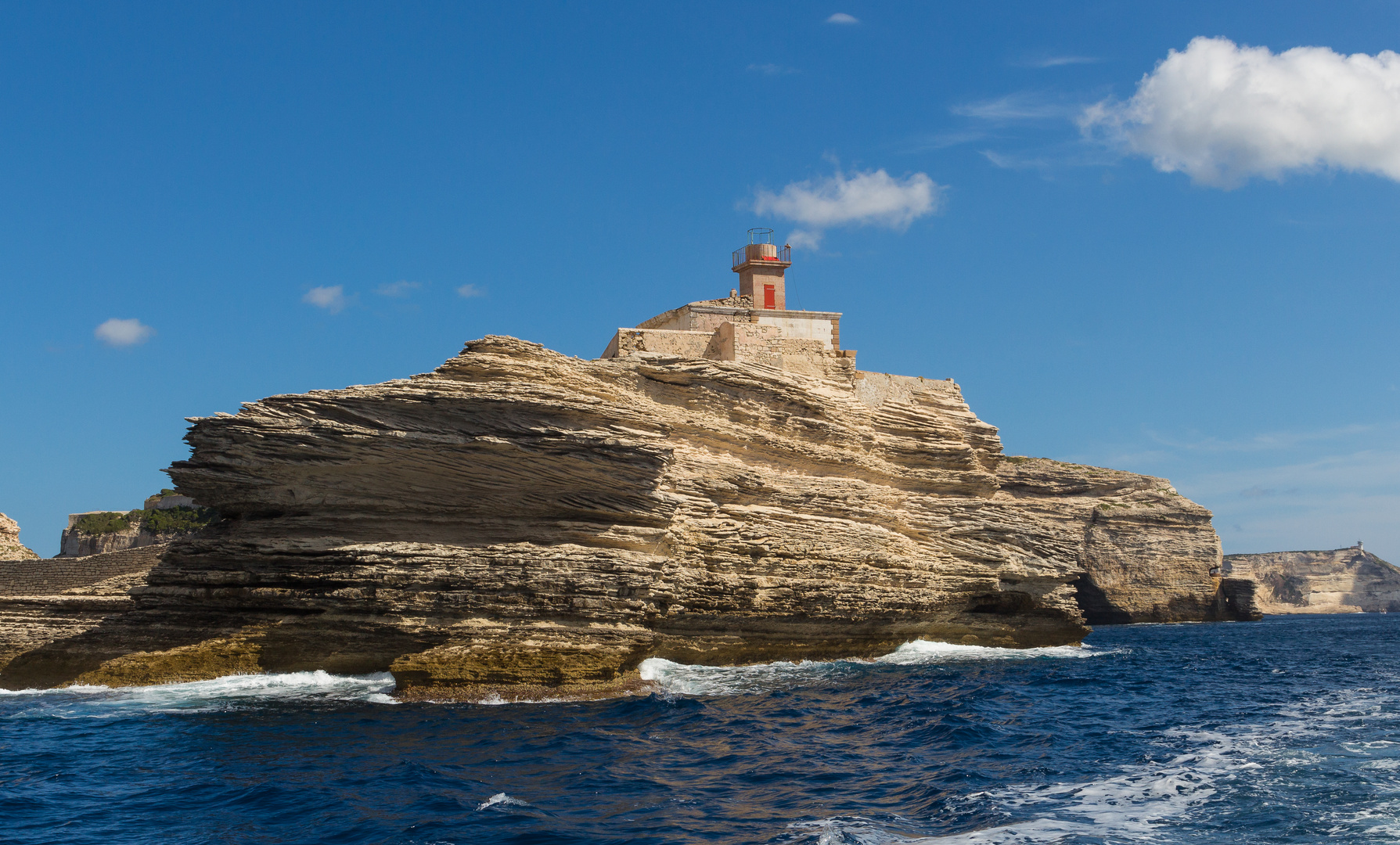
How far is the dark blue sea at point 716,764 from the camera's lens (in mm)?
10531

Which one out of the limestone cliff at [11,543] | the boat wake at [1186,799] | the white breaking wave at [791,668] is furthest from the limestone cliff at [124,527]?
the boat wake at [1186,799]

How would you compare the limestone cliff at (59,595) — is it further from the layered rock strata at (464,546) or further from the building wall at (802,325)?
the building wall at (802,325)

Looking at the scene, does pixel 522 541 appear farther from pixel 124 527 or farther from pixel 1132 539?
pixel 1132 539

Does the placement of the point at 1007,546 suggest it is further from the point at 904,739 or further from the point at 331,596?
the point at 331,596

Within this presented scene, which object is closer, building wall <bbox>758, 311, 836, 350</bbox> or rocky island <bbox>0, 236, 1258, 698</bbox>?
rocky island <bbox>0, 236, 1258, 698</bbox>

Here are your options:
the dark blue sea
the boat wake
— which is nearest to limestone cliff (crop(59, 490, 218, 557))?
the dark blue sea

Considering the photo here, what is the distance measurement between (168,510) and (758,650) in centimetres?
3660


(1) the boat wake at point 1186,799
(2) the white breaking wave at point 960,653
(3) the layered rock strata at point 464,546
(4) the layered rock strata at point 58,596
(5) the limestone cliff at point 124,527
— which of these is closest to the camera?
(1) the boat wake at point 1186,799

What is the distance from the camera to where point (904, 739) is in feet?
51.4

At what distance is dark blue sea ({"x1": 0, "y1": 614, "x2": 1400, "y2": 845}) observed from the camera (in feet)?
34.6

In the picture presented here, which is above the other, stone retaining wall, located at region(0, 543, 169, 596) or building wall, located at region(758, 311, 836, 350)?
building wall, located at region(758, 311, 836, 350)

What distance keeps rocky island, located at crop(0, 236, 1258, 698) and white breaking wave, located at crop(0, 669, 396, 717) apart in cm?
34

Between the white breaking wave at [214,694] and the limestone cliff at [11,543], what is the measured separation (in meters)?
10.2

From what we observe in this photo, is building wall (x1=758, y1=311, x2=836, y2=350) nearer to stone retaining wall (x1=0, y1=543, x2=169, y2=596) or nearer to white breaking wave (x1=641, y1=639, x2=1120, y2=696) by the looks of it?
white breaking wave (x1=641, y1=639, x2=1120, y2=696)
